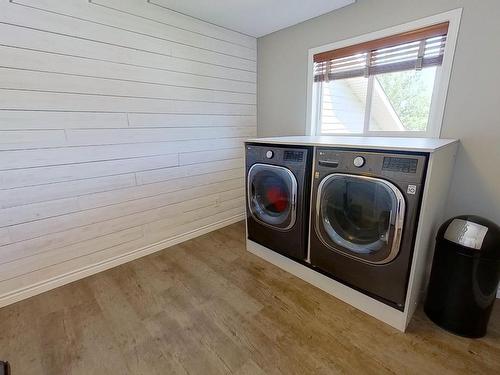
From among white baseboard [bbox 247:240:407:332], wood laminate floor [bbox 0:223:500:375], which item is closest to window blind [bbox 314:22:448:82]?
white baseboard [bbox 247:240:407:332]

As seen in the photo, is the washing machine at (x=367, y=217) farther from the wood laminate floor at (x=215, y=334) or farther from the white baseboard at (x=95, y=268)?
the white baseboard at (x=95, y=268)

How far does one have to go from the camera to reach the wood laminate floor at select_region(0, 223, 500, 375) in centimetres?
125

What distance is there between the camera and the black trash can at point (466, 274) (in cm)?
127

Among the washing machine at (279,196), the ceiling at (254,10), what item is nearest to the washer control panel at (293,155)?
the washing machine at (279,196)

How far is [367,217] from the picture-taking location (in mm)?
1472

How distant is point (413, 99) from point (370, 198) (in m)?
1.02

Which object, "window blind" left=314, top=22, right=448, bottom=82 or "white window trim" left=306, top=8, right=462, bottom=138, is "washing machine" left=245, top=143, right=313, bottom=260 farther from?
"window blind" left=314, top=22, right=448, bottom=82

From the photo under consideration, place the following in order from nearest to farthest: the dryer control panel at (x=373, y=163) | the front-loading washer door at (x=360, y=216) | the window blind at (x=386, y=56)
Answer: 1. the dryer control panel at (x=373, y=163)
2. the front-loading washer door at (x=360, y=216)
3. the window blind at (x=386, y=56)

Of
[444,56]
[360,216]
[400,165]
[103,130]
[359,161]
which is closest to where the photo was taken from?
[400,165]

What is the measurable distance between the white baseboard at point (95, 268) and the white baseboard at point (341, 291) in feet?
2.57

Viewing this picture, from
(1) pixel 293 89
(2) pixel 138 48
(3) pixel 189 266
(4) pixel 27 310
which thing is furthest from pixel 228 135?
(4) pixel 27 310

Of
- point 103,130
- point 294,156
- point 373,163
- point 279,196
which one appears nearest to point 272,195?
point 279,196

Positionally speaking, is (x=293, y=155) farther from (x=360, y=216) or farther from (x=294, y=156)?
(x=360, y=216)

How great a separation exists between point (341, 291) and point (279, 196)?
795mm
